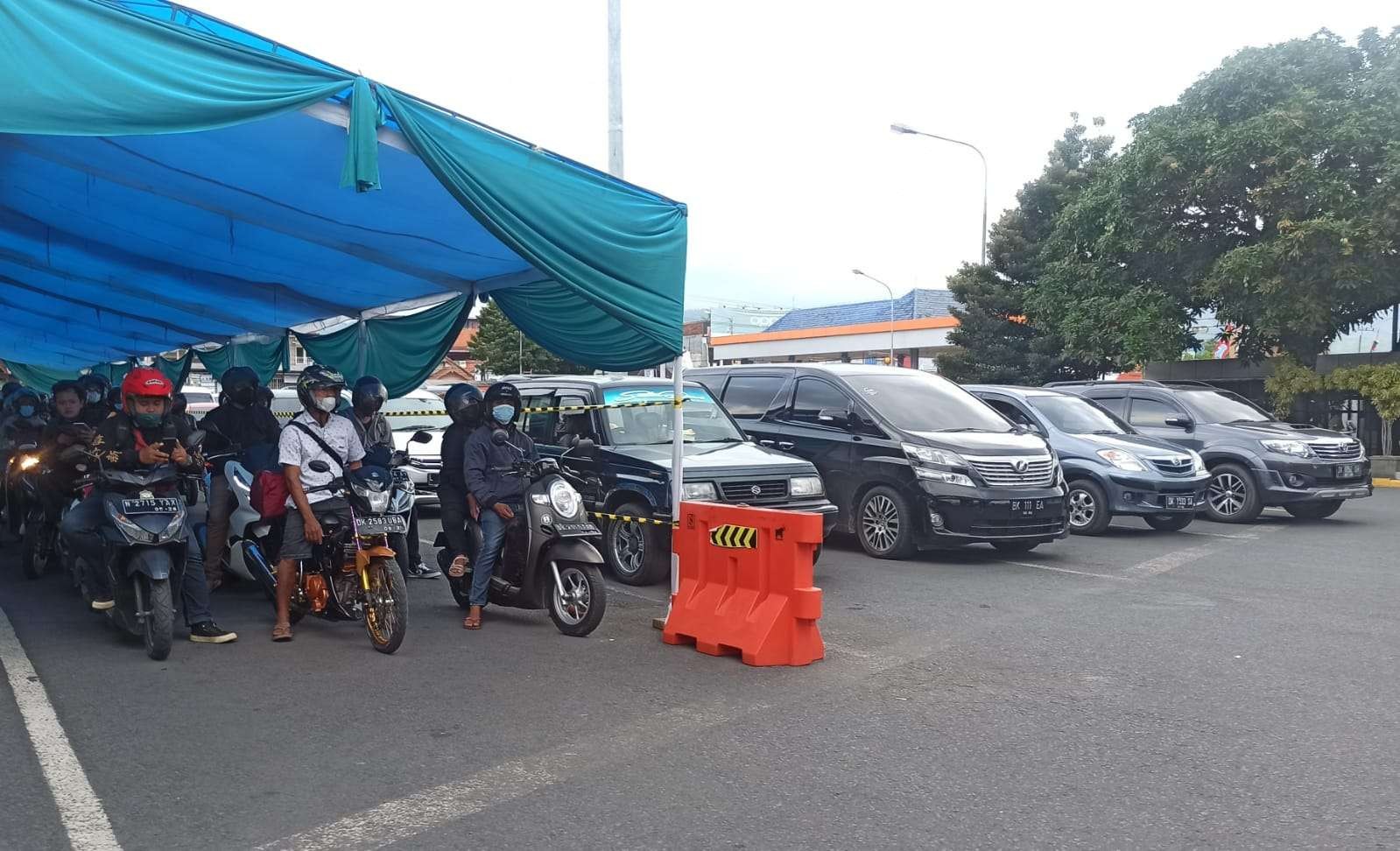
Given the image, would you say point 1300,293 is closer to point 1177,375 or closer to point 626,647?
point 1177,375

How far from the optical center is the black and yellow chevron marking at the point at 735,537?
6.98 m

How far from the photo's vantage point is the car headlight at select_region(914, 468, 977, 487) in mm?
10438

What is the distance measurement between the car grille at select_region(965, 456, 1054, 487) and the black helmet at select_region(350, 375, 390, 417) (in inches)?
206

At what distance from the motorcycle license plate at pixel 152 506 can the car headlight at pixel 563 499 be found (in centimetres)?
225

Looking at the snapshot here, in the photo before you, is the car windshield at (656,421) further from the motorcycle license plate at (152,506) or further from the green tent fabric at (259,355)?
the green tent fabric at (259,355)

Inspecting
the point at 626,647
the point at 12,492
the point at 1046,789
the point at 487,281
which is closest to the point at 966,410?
the point at 487,281

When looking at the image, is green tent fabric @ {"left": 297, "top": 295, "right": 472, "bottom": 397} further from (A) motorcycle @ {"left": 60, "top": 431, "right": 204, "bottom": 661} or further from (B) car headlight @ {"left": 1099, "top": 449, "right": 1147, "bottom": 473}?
(B) car headlight @ {"left": 1099, "top": 449, "right": 1147, "bottom": 473}

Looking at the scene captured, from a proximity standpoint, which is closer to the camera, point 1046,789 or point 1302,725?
point 1046,789

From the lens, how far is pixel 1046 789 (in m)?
4.53

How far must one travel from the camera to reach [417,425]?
1591cm

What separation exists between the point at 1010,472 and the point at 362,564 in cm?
610

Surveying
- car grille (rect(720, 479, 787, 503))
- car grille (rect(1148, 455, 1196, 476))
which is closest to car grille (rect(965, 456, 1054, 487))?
car grille (rect(720, 479, 787, 503))

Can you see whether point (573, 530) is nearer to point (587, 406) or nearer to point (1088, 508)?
point (587, 406)

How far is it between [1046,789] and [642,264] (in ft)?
13.6
